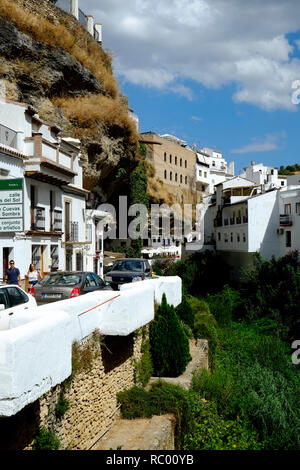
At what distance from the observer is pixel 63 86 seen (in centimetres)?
3155

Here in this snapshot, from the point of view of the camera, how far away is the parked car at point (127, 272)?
1873cm

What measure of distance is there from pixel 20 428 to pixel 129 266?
14.7 meters

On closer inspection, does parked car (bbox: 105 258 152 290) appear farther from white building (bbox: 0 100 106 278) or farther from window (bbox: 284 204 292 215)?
window (bbox: 284 204 292 215)

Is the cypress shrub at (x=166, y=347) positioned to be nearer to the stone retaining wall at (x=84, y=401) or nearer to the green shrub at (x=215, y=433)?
the green shrub at (x=215, y=433)

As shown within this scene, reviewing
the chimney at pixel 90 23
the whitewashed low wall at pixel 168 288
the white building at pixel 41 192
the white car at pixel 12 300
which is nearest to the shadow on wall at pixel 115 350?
the white car at pixel 12 300

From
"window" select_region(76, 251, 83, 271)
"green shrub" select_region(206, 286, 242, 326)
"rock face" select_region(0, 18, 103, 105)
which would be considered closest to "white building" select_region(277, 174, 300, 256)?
"green shrub" select_region(206, 286, 242, 326)

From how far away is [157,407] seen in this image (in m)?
9.30

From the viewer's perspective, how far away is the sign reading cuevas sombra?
11734mm

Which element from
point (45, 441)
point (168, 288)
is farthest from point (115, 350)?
point (168, 288)

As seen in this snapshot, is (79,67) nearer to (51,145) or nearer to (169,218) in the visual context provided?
(51,145)

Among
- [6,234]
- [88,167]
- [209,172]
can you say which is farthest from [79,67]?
[209,172]

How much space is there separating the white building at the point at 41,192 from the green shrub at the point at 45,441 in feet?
37.5

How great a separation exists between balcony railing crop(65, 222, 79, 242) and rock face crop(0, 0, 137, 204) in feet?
18.3

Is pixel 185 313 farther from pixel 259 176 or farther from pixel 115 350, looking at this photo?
pixel 259 176
